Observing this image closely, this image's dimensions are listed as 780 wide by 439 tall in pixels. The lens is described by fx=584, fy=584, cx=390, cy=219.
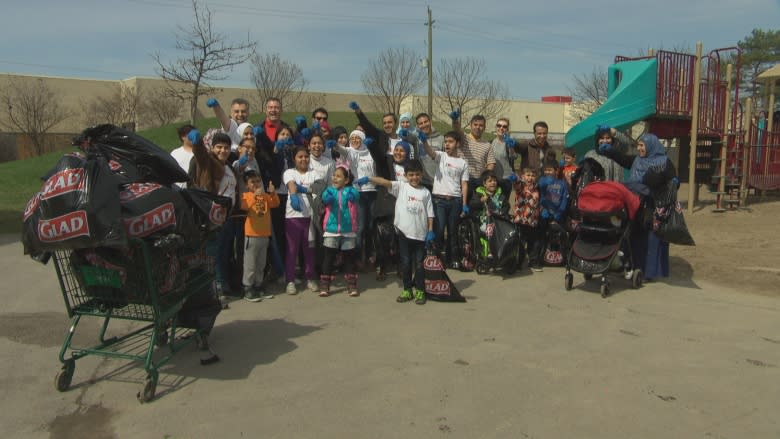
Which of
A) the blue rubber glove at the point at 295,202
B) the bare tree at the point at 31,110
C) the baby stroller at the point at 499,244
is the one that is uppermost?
the bare tree at the point at 31,110

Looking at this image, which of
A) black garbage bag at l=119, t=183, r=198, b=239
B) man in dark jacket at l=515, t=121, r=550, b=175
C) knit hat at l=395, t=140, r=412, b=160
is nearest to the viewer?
black garbage bag at l=119, t=183, r=198, b=239

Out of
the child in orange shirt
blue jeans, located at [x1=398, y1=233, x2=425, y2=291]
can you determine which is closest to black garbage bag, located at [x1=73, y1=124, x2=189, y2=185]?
the child in orange shirt

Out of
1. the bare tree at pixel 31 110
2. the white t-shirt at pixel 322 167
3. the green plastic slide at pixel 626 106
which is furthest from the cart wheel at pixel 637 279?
the bare tree at pixel 31 110

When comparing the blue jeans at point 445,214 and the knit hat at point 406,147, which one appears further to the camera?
the blue jeans at point 445,214

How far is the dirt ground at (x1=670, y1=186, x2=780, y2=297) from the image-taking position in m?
7.43

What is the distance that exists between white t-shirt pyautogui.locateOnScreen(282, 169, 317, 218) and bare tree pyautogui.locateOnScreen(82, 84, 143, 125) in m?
39.1

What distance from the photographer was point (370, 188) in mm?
7504

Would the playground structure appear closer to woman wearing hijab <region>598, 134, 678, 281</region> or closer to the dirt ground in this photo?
the dirt ground

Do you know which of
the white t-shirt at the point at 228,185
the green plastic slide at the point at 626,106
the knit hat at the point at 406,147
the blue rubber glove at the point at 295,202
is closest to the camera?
the white t-shirt at the point at 228,185

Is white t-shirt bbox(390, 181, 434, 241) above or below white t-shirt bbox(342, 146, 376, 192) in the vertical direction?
below

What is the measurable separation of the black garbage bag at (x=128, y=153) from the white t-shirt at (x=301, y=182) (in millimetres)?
2555

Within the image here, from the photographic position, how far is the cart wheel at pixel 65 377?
4.19m

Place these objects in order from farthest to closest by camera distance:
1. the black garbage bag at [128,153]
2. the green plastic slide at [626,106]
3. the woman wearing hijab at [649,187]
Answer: the green plastic slide at [626,106]
the woman wearing hijab at [649,187]
the black garbage bag at [128,153]

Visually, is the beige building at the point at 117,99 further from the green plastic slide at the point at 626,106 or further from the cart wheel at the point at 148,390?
the cart wheel at the point at 148,390
